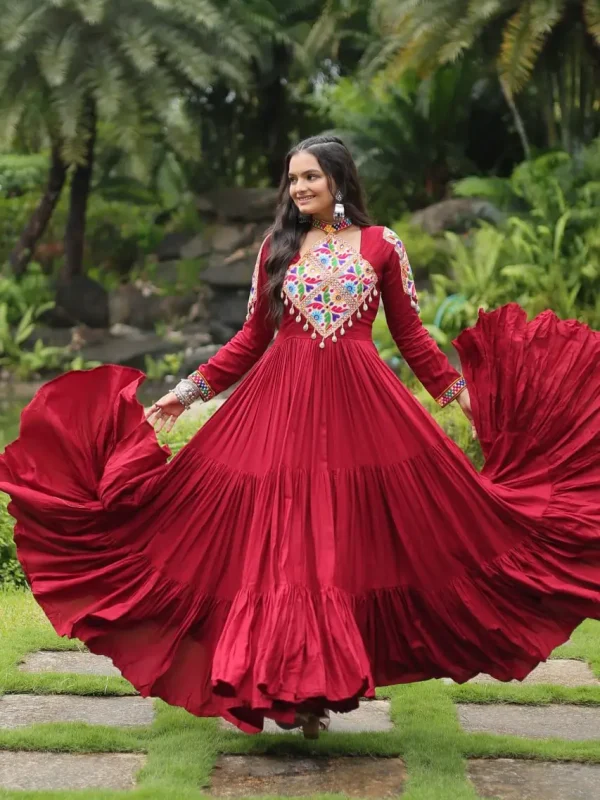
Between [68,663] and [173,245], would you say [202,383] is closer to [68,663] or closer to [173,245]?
[68,663]

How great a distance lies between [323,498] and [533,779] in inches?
38.5

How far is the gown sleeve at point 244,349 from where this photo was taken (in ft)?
12.6

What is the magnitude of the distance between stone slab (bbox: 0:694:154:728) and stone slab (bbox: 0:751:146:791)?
27 cm

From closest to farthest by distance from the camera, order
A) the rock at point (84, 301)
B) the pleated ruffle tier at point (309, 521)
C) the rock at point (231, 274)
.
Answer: the pleated ruffle tier at point (309, 521), the rock at point (231, 274), the rock at point (84, 301)

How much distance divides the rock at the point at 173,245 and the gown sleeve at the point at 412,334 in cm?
1364

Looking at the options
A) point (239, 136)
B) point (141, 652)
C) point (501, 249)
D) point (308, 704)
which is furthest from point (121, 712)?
point (239, 136)

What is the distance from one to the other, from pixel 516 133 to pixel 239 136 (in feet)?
13.6

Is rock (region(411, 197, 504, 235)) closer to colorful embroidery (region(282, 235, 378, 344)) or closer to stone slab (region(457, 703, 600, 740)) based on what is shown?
stone slab (region(457, 703, 600, 740))

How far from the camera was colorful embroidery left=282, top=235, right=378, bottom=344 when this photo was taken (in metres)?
3.70

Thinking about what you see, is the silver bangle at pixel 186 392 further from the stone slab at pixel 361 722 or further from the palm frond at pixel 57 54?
the palm frond at pixel 57 54

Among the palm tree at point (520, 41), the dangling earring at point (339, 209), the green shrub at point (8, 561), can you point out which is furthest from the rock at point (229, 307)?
the dangling earring at point (339, 209)

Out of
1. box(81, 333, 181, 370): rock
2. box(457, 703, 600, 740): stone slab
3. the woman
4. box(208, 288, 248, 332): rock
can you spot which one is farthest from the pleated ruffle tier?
box(208, 288, 248, 332): rock

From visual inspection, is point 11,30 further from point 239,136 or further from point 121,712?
point 121,712

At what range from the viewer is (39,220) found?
16.5 meters
